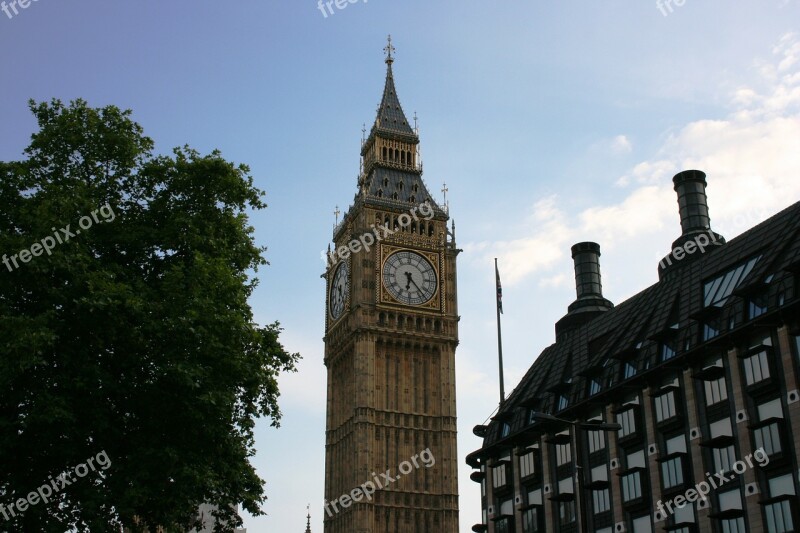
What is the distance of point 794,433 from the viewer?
4284cm

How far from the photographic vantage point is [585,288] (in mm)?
79500

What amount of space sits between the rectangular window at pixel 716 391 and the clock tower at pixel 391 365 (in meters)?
52.0

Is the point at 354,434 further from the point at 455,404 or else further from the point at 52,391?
the point at 52,391

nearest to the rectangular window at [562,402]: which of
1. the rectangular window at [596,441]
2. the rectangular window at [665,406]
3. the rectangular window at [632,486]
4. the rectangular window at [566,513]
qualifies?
the rectangular window at [596,441]

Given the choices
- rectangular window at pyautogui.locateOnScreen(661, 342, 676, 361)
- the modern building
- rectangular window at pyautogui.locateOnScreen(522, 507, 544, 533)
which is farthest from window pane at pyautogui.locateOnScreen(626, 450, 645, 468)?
rectangular window at pyautogui.locateOnScreen(522, 507, 544, 533)

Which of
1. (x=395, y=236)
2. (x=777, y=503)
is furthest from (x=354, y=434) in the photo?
(x=777, y=503)

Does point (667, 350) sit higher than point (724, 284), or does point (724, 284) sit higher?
point (724, 284)

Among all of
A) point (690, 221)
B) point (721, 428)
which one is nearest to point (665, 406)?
point (721, 428)

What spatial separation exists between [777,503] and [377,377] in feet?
199

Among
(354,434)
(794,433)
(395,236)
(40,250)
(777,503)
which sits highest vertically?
(395,236)

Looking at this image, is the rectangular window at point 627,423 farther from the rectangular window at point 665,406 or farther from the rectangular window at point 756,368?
the rectangular window at point 756,368

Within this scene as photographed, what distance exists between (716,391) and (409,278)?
58173 mm

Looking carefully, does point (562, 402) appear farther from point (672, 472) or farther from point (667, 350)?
point (672, 472)

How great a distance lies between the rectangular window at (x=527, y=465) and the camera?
200ft
